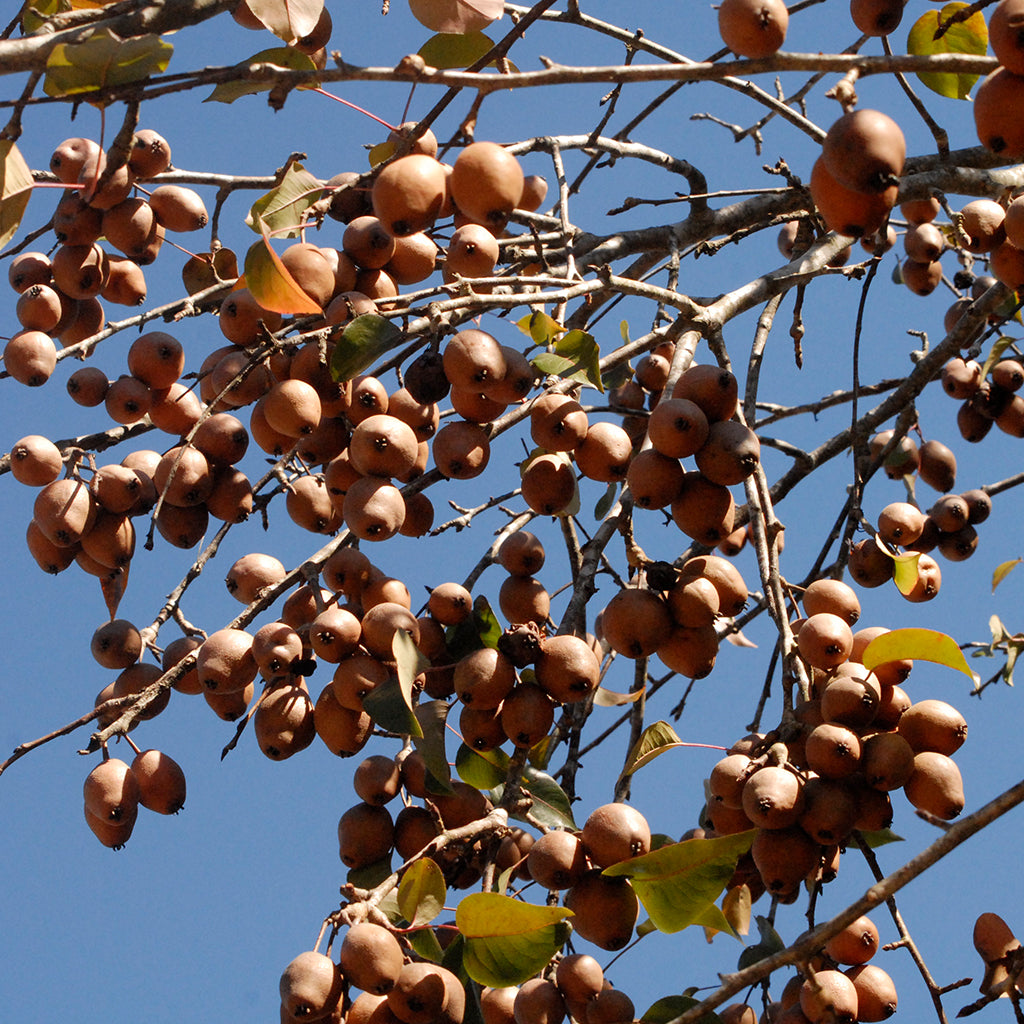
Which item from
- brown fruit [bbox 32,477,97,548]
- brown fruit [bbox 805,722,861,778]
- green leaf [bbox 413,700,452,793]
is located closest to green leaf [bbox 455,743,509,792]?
green leaf [bbox 413,700,452,793]

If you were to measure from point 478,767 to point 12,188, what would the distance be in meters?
1.31

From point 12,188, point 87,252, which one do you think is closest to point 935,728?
point 12,188

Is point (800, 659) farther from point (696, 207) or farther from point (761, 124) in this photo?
point (761, 124)

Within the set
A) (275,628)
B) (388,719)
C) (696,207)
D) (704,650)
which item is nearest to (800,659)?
(704,650)

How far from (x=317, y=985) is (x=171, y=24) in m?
1.58

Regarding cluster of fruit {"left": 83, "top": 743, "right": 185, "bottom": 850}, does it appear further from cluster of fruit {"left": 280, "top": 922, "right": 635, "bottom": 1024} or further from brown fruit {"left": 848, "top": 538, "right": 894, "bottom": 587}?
brown fruit {"left": 848, "top": 538, "right": 894, "bottom": 587}

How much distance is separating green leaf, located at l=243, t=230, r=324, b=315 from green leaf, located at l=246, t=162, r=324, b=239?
0.86ft

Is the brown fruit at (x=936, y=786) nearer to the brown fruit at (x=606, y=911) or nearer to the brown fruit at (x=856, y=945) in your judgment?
the brown fruit at (x=856, y=945)

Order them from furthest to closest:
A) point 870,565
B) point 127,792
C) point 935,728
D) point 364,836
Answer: point 870,565 < point 127,792 < point 364,836 < point 935,728

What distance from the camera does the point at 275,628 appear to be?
2148 millimetres

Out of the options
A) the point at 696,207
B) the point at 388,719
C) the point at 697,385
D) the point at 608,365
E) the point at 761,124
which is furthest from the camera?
the point at 761,124

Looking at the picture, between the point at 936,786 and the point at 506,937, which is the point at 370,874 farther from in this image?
the point at 936,786

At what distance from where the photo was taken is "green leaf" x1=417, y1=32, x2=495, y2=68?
221 centimetres

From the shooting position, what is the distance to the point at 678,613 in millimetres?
2010
